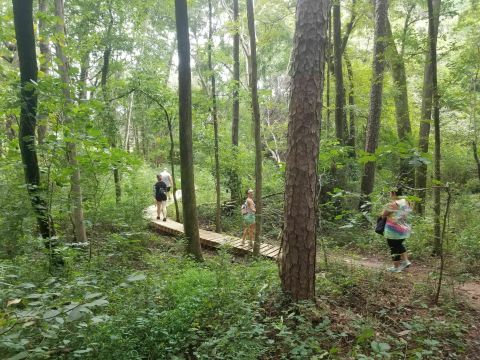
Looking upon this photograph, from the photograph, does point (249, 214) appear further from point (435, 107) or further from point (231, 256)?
point (435, 107)

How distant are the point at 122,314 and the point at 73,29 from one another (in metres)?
11.6

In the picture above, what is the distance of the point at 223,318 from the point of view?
4098mm

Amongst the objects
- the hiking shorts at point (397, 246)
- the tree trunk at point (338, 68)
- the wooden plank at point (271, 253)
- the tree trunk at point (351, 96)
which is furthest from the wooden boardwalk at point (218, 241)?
the tree trunk at point (351, 96)

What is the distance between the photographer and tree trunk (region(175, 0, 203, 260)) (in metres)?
7.32

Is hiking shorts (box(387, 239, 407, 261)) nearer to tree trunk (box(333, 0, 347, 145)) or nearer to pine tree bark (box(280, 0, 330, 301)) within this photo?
pine tree bark (box(280, 0, 330, 301))

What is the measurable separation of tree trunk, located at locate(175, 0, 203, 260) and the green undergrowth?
203 cm

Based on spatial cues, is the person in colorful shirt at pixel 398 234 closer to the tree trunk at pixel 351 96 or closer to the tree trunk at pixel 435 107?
the tree trunk at pixel 435 107

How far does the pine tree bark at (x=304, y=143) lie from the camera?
4.32 meters

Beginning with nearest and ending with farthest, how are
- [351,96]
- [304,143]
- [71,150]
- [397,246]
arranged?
[304,143], [71,150], [397,246], [351,96]

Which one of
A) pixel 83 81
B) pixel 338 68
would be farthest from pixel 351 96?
pixel 83 81

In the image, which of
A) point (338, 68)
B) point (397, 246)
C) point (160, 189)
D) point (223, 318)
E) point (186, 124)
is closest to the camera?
point (223, 318)

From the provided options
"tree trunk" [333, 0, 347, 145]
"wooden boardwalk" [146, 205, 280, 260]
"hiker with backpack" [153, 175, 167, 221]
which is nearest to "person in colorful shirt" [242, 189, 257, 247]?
"wooden boardwalk" [146, 205, 280, 260]

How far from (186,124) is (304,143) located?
386 centimetres

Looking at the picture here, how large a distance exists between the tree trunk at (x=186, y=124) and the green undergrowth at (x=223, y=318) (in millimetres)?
2027
